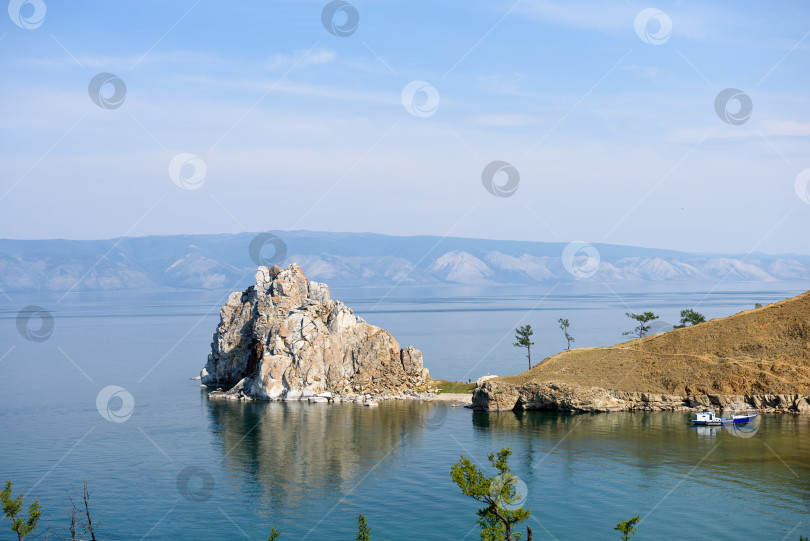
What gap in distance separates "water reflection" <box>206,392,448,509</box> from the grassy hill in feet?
89.0

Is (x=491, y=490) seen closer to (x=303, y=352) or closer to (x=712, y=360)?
(x=712, y=360)

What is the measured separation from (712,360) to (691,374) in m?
4.69

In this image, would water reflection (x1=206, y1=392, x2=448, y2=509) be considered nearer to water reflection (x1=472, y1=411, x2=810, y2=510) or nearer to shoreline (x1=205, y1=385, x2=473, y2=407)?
shoreline (x1=205, y1=385, x2=473, y2=407)

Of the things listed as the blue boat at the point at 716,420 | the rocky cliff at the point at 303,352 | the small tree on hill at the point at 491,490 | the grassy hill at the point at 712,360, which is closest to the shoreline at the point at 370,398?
the rocky cliff at the point at 303,352

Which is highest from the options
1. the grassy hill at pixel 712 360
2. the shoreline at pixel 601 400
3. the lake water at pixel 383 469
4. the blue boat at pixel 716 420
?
the grassy hill at pixel 712 360

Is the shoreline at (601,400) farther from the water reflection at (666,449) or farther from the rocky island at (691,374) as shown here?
the water reflection at (666,449)

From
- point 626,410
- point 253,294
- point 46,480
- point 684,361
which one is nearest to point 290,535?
point 46,480

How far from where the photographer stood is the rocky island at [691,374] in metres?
110

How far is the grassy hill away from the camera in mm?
111250

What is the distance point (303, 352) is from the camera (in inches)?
5153

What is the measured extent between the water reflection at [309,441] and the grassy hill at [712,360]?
27.1 metres

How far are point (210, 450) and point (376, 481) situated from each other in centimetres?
2772

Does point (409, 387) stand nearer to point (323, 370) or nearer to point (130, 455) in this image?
point (323, 370)

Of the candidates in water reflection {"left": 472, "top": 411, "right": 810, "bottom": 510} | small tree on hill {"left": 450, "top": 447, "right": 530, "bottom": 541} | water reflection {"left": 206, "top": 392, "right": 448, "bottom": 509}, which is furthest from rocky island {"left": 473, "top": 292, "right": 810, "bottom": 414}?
small tree on hill {"left": 450, "top": 447, "right": 530, "bottom": 541}
